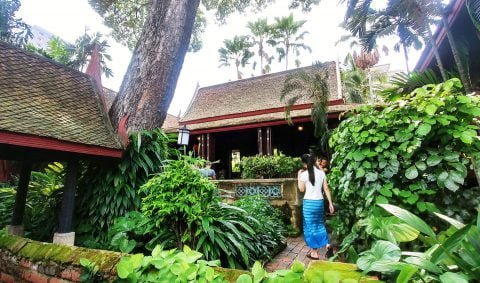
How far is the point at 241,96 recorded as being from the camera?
16219 millimetres

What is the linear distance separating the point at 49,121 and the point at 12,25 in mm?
10684

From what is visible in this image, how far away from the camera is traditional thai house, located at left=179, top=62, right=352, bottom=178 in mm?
12289

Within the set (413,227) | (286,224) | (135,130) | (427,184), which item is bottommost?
(286,224)

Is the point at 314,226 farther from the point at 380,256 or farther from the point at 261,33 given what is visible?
the point at 261,33

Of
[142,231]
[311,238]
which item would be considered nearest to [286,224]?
[311,238]

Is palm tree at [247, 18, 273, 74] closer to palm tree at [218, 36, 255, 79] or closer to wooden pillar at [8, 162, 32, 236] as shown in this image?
palm tree at [218, 36, 255, 79]

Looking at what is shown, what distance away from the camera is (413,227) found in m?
1.39

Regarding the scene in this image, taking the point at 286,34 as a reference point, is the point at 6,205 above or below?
below

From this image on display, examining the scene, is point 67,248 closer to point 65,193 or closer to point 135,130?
point 65,193

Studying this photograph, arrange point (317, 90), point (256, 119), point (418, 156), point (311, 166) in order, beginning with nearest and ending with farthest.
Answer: point (418, 156)
point (311, 166)
point (317, 90)
point (256, 119)

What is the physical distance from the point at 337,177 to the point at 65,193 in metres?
3.99

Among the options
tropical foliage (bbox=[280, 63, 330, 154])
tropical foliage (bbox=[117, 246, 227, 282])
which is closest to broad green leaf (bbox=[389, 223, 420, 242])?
tropical foliage (bbox=[117, 246, 227, 282])

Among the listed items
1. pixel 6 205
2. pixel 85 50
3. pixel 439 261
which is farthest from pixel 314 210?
pixel 85 50

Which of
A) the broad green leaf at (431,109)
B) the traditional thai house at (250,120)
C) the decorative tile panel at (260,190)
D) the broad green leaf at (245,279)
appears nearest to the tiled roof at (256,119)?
the traditional thai house at (250,120)
